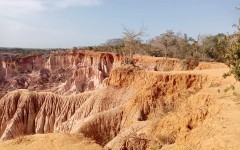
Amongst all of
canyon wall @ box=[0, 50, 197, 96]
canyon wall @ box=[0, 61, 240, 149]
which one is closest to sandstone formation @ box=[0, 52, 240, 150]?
canyon wall @ box=[0, 61, 240, 149]

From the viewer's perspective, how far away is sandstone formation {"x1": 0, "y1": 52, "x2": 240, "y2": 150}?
48.5 feet

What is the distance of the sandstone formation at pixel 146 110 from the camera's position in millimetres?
14780

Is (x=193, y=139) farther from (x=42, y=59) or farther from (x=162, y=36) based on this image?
(x=42, y=59)

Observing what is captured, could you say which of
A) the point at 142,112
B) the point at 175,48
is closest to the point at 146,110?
the point at 142,112

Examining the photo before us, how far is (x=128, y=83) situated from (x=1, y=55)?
63.0 meters

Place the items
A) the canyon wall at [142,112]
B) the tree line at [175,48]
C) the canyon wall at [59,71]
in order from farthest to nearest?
the canyon wall at [59,71], the tree line at [175,48], the canyon wall at [142,112]

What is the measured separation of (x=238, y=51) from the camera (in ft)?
50.5

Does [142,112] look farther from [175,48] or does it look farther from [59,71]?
[59,71]

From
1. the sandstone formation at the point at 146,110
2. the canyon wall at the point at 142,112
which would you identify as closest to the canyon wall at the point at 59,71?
the sandstone formation at the point at 146,110

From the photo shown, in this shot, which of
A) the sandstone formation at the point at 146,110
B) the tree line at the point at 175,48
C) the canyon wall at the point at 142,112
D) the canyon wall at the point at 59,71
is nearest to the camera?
the canyon wall at the point at 142,112

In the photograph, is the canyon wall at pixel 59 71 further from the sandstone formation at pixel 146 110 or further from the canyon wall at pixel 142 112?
the canyon wall at pixel 142 112

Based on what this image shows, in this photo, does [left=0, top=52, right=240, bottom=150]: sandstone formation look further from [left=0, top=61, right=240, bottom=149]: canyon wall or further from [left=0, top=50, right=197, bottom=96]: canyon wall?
[left=0, top=50, right=197, bottom=96]: canyon wall

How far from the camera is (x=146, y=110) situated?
27.9 m

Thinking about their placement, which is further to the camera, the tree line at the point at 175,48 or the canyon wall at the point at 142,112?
the tree line at the point at 175,48
